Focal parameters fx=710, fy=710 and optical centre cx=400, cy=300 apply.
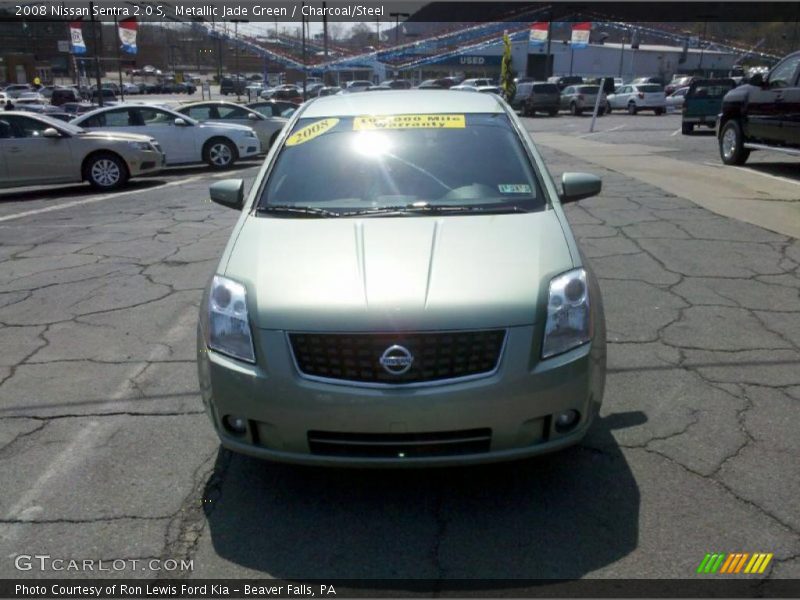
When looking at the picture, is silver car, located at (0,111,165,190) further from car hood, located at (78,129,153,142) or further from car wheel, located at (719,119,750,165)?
car wheel, located at (719,119,750,165)

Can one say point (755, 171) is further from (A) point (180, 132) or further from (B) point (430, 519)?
(B) point (430, 519)

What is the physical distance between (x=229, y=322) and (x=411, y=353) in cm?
79

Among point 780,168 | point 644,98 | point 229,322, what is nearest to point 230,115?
point 780,168

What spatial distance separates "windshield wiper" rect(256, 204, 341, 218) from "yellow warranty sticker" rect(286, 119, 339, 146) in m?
0.64

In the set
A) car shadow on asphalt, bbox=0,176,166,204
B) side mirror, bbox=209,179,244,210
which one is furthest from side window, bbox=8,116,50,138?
side mirror, bbox=209,179,244,210

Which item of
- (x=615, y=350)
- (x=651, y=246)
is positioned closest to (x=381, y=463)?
(x=615, y=350)

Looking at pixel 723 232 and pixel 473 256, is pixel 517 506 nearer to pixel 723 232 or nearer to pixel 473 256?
pixel 473 256

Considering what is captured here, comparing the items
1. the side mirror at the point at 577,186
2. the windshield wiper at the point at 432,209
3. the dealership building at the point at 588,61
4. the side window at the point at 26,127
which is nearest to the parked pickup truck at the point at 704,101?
the side window at the point at 26,127

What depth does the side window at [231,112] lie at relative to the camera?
1719 cm

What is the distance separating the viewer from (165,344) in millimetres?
4949

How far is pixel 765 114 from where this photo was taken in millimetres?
12078

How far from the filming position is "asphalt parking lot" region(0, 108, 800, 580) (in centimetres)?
275

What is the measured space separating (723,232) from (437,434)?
6.43 metres

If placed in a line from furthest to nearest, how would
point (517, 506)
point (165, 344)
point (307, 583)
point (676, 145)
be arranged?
point (676, 145) → point (165, 344) → point (517, 506) → point (307, 583)
